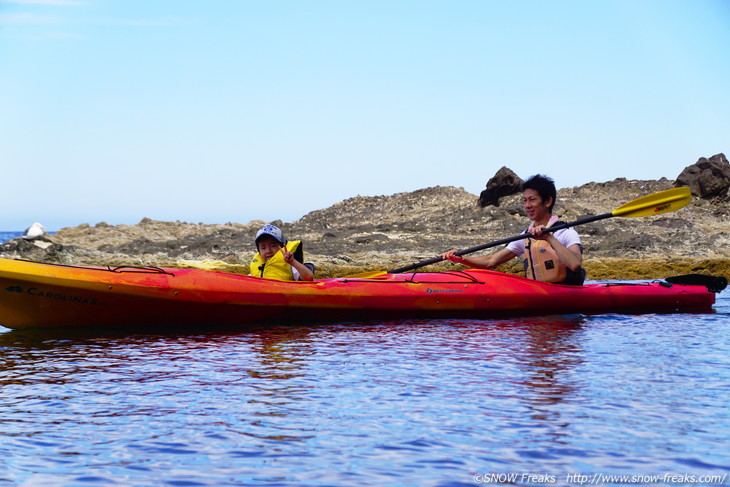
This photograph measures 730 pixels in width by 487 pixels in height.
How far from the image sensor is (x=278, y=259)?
7328mm

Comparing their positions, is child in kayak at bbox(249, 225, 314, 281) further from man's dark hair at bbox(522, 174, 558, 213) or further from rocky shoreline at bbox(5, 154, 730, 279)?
rocky shoreline at bbox(5, 154, 730, 279)

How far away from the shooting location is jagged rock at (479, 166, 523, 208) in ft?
74.3

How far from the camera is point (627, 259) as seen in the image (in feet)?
47.6

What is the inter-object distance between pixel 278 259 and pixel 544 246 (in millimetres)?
2635

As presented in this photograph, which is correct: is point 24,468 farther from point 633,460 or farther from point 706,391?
point 706,391

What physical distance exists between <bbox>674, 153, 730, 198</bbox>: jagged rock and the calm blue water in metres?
16.7

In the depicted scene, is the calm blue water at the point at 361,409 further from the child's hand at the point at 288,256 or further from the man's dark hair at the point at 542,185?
the man's dark hair at the point at 542,185

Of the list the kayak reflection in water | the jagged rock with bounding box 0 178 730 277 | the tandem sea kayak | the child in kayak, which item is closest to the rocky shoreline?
the jagged rock with bounding box 0 178 730 277

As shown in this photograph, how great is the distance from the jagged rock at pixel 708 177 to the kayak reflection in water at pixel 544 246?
15736 millimetres

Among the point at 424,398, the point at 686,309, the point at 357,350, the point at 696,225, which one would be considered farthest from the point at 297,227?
the point at 424,398

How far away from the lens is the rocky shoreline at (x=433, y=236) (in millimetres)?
14461

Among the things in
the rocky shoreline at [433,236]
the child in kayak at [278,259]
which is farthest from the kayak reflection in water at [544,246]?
the rocky shoreline at [433,236]

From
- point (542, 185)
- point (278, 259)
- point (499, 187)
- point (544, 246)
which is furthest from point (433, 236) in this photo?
point (278, 259)

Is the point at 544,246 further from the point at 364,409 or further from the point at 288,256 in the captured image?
the point at 364,409
